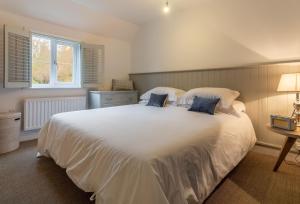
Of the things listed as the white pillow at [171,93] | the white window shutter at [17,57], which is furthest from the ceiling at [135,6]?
the white pillow at [171,93]

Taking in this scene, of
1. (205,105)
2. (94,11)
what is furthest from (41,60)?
(205,105)

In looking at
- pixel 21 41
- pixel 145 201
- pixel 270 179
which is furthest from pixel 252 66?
pixel 21 41

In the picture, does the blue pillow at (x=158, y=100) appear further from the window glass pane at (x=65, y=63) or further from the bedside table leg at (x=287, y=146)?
the window glass pane at (x=65, y=63)

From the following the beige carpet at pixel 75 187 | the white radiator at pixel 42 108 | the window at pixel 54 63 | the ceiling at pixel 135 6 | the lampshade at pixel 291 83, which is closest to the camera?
the beige carpet at pixel 75 187

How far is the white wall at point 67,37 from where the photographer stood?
2683 mm

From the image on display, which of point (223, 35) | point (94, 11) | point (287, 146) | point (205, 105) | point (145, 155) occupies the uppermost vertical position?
point (94, 11)

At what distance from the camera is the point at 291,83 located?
1.96m

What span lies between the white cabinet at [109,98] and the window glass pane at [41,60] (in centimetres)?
88

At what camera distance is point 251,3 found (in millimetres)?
2506

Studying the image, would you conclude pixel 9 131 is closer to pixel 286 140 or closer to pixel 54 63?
pixel 54 63

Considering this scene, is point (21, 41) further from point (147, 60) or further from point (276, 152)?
point (276, 152)

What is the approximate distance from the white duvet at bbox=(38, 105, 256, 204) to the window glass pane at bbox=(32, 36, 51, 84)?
160 cm

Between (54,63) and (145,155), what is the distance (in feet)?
9.94

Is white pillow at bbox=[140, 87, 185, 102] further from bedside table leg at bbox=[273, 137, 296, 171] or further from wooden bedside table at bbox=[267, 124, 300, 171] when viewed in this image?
bedside table leg at bbox=[273, 137, 296, 171]
